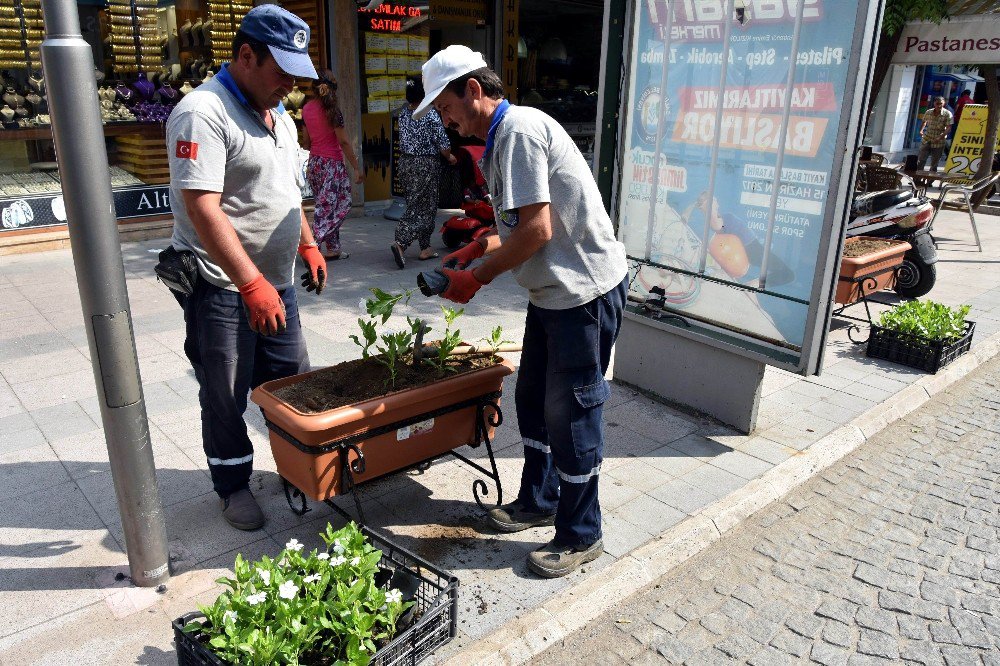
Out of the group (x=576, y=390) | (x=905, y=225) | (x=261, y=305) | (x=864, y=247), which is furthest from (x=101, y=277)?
(x=905, y=225)

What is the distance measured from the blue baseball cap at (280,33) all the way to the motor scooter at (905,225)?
230 inches

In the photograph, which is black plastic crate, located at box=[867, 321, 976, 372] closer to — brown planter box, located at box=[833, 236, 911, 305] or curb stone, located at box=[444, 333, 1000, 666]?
brown planter box, located at box=[833, 236, 911, 305]

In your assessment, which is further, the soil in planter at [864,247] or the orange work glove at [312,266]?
the soil in planter at [864,247]

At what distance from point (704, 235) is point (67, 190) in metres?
3.32

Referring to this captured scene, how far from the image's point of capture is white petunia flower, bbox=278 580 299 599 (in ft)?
7.59

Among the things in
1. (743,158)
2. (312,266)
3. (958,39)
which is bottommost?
(312,266)

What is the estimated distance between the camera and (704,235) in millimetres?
4516

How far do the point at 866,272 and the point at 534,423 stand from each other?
12.4 feet

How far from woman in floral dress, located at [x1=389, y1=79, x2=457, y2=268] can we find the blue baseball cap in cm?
455

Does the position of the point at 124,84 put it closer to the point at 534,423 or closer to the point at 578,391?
the point at 534,423

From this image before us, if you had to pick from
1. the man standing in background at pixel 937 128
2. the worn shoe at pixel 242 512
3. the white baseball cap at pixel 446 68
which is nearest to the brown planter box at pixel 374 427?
the worn shoe at pixel 242 512

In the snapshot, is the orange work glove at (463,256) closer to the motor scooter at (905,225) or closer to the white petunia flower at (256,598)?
the white petunia flower at (256,598)

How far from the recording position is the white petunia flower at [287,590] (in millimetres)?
2312

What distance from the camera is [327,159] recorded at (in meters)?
7.66
